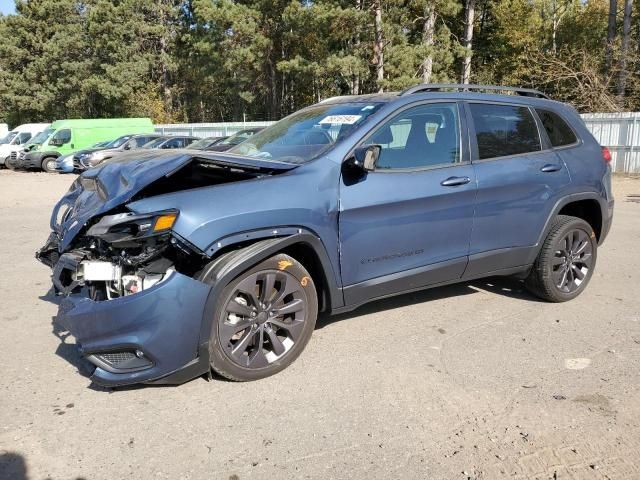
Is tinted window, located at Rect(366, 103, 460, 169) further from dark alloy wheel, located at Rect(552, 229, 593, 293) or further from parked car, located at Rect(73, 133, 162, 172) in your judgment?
parked car, located at Rect(73, 133, 162, 172)

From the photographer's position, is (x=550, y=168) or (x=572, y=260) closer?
(x=550, y=168)

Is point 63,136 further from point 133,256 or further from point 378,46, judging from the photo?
point 133,256

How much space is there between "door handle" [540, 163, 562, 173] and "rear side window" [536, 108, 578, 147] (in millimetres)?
244

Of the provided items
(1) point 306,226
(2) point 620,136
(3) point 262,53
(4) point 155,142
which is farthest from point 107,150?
(3) point 262,53

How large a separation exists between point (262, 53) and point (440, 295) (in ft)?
114

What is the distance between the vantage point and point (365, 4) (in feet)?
94.7

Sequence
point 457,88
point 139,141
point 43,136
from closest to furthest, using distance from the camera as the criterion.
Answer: point 457,88
point 139,141
point 43,136

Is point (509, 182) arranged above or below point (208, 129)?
above

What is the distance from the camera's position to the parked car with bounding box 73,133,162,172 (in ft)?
62.1

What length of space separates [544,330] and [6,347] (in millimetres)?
4070

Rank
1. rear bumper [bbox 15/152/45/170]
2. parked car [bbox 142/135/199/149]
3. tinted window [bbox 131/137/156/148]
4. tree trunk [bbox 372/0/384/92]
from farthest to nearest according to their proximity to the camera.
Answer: tree trunk [bbox 372/0/384/92] → rear bumper [bbox 15/152/45/170] → tinted window [bbox 131/137/156/148] → parked car [bbox 142/135/199/149]

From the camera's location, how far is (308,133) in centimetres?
429

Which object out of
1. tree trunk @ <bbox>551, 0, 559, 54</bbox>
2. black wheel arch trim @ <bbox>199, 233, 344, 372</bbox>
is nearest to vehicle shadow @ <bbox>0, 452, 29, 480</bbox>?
black wheel arch trim @ <bbox>199, 233, 344, 372</bbox>

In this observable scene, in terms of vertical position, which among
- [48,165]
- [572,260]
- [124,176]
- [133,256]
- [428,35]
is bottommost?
[48,165]
